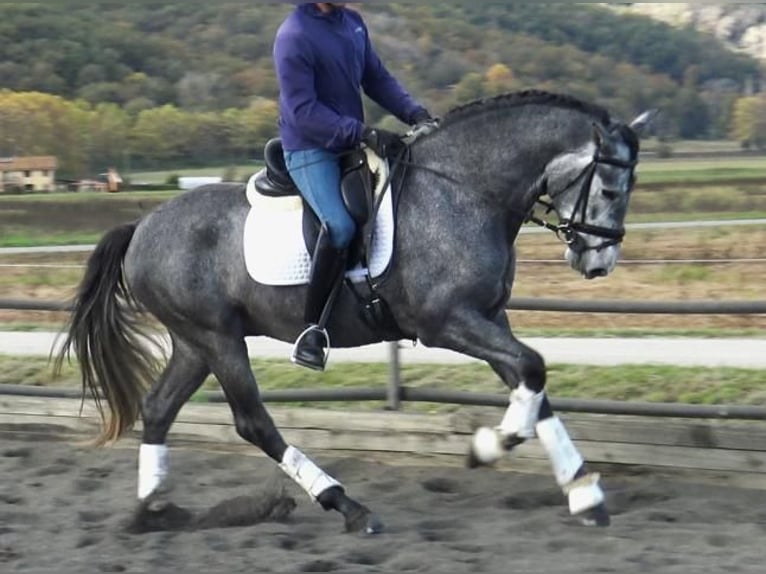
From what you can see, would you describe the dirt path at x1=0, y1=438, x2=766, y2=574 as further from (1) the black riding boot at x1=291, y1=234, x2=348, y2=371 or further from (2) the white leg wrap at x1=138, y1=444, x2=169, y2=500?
(1) the black riding boot at x1=291, y1=234, x2=348, y2=371

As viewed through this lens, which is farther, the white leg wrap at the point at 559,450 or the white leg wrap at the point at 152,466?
the white leg wrap at the point at 152,466

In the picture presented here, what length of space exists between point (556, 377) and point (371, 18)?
712 centimetres

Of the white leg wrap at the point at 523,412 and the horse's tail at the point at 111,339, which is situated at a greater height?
the white leg wrap at the point at 523,412

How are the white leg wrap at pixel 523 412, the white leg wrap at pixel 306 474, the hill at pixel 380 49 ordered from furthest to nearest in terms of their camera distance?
the hill at pixel 380 49
the white leg wrap at pixel 306 474
the white leg wrap at pixel 523 412

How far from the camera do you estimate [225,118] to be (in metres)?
11.5

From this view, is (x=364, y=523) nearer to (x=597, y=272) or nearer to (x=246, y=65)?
(x=597, y=272)

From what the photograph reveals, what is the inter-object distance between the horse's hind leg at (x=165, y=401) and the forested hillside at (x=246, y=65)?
18.9 ft

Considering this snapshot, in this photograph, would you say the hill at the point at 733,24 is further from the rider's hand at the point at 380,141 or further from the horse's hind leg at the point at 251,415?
the horse's hind leg at the point at 251,415

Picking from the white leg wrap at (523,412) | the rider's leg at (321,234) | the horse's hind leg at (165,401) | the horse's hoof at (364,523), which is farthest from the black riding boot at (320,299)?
the white leg wrap at (523,412)

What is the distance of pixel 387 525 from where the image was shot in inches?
199

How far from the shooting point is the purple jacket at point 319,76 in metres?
4.93

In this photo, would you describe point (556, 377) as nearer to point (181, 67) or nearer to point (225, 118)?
point (225, 118)

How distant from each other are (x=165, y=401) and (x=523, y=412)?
6.34ft

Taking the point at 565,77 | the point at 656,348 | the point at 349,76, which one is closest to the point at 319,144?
the point at 349,76
